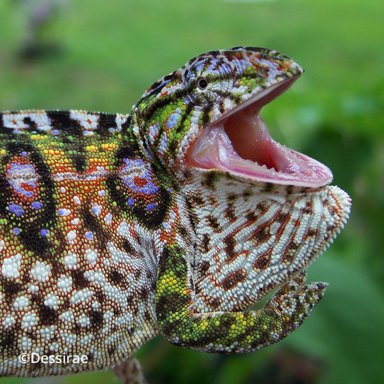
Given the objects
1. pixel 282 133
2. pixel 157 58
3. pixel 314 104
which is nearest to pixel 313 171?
pixel 314 104

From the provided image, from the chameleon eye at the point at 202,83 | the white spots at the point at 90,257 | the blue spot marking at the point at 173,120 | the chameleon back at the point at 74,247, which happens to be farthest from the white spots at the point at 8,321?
the chameleon eye at the point at 202,83

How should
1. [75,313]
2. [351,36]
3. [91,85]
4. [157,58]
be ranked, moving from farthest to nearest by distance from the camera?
[351,36], [157,58], [91,85], [75,313]

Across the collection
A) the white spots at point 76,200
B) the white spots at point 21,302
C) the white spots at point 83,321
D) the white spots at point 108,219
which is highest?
the white spots at point 76,200

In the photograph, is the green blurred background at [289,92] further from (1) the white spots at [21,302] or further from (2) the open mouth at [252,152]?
(1) the white spots at [21,302]

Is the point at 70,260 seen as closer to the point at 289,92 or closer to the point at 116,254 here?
the point at 116,254

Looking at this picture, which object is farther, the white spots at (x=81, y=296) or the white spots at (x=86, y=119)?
the white spots at (x=86, y=119)

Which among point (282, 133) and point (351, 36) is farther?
point (351, 36)

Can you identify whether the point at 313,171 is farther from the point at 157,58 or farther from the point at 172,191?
the point at 157,58

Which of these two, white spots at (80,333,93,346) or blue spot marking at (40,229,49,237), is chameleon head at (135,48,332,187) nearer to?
blue spot marking at (40,229,49,237)
